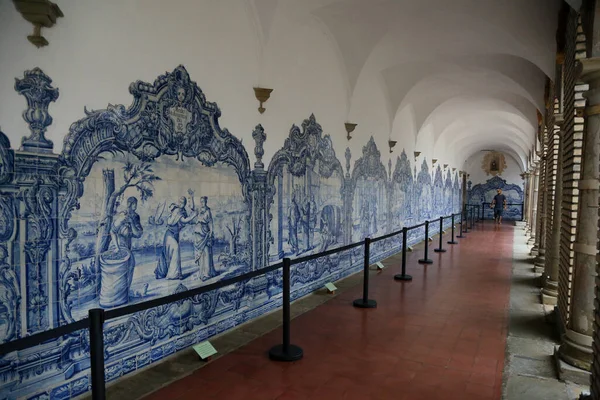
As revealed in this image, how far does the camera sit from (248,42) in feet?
17.9

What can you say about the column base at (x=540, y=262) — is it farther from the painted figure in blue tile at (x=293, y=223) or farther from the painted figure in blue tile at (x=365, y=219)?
the painted figure in blue tile at (x=293, y=223)

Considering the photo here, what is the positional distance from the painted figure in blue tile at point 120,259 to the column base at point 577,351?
167 inches

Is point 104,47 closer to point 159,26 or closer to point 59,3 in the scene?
point 59,3

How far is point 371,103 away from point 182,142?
6.41 m

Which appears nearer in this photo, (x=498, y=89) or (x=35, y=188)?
(x=35, y=188)

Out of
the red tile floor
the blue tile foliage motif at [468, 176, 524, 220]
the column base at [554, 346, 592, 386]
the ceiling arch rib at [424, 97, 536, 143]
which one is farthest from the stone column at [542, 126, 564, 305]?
the blue tile foliage motif at [468, 176, 524, 220]

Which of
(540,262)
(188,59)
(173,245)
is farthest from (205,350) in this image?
(540,262)

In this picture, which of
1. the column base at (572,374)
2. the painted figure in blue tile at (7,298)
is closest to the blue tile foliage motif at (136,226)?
the painted figure in blue tile at (7,298)

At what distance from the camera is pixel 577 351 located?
410cm

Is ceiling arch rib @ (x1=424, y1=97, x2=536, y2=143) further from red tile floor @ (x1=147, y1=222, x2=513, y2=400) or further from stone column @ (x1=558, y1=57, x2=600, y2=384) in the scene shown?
stone column @ (x1=558, y1=57, x2=600, y2=384)

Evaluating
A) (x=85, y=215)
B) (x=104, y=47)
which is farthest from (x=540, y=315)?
(x=104, y=47)

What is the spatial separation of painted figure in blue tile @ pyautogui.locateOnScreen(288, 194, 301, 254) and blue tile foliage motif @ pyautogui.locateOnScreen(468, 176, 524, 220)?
27686mm

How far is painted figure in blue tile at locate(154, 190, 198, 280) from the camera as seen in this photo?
4301mm

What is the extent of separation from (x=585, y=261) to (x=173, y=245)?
158 inches
